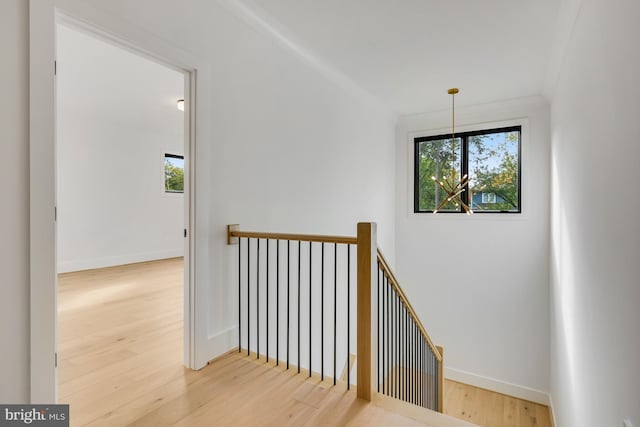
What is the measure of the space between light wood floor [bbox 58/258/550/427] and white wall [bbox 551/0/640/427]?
838 mm

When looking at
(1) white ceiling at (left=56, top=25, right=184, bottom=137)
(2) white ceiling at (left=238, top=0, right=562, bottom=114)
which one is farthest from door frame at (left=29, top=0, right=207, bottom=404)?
(2) white ceiling at (left=238, top=0, right=562, bottom=114)

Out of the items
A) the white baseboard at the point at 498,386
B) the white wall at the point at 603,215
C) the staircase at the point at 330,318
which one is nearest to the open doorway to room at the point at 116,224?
the staircase at the point at 330,318

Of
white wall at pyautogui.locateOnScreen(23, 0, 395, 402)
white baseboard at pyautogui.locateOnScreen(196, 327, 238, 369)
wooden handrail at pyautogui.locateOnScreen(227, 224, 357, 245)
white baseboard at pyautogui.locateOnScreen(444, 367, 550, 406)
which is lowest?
white baseboard at pyautogui.locateOnScreen(444, 367, 550, 406)

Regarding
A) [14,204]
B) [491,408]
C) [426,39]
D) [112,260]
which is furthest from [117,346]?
[491,408]

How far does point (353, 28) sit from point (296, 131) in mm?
979

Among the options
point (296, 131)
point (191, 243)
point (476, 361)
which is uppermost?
point (296, 131)

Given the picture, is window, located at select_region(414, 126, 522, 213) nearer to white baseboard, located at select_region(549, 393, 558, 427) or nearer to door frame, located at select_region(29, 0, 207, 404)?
white baseboard, located at select_region(549, 393, 558, 427)

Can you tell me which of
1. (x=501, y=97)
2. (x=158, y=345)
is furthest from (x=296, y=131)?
(x=501, y=97)

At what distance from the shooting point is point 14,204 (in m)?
1.42

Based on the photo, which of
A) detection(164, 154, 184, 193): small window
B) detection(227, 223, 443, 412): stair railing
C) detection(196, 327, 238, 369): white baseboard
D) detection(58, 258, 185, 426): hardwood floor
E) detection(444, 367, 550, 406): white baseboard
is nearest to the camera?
detection(58, 258, 185, 426): hardwood floor

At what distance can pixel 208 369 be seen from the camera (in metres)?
2.19

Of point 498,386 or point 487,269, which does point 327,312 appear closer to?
point 487,269

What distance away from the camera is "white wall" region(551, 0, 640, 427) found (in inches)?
47.6

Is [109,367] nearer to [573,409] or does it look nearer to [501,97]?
[573,409]
